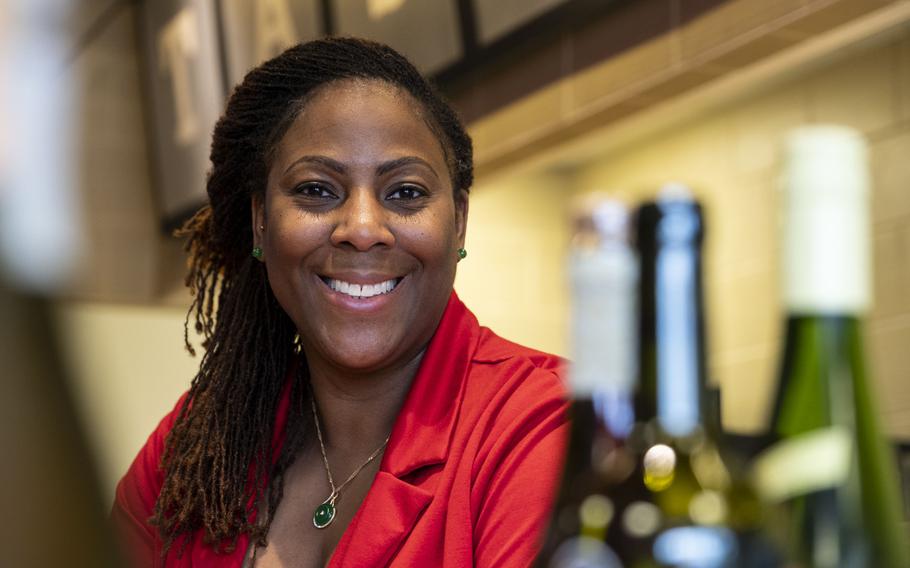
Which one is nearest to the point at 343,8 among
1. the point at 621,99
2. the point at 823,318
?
the point at 621,99

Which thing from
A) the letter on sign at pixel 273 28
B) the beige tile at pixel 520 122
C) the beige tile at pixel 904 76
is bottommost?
the beige tile at pixel 904 76

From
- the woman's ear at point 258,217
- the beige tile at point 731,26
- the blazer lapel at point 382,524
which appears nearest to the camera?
the blazer lapel at point 382,524

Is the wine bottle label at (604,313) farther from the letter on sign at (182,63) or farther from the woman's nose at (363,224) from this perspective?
the letter on sign at (182,63)

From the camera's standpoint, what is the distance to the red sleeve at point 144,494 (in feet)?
4.82

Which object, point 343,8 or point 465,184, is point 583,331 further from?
point 343,8

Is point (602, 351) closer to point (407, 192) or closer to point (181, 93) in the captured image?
point (407, 192)

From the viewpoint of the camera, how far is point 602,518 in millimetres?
449

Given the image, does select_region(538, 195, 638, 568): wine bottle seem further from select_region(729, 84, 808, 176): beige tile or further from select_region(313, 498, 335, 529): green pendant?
select_region(729, 84, 808, 176): beige tile

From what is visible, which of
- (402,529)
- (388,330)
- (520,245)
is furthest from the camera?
(520,245)

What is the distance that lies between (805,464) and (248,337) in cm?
116

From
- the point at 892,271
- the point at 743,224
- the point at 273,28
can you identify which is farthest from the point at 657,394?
the point at 273,28

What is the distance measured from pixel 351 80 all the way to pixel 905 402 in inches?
71.1

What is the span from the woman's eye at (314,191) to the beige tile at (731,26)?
1.41m

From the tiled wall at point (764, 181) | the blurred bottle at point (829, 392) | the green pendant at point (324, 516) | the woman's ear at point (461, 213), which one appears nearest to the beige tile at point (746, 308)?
the tiled wall at point (764, 181)
